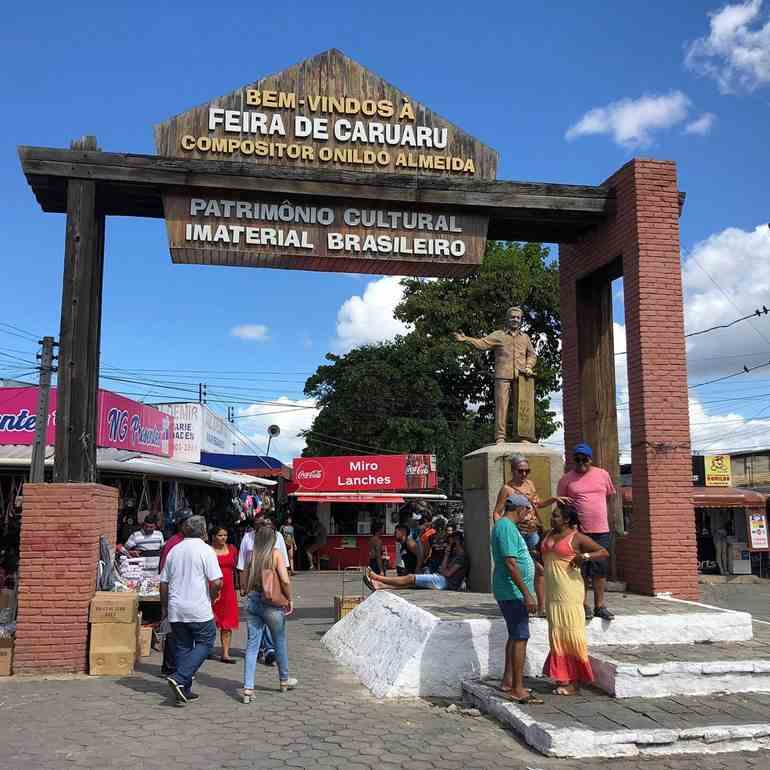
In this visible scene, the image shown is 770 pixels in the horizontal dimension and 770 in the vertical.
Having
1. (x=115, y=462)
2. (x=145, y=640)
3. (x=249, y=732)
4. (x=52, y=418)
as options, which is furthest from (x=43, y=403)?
(x=249, y=732)

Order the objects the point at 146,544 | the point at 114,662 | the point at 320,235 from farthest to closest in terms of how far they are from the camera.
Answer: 1. the point at 146,544
2. the point at 320,235
3. the point at 114,662

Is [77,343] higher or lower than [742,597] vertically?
higher

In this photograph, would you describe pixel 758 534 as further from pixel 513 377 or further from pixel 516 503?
pixel 516 503

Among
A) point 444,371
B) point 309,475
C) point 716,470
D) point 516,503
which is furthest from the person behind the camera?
point 444,371

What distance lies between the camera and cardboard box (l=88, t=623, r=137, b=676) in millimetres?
8305

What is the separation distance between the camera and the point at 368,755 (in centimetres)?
558

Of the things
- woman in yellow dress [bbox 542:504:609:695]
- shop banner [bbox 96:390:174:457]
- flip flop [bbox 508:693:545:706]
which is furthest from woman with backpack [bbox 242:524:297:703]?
shop banner [bbox 96:390:174:457]

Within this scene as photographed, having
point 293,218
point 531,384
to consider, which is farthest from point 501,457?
point 293,218

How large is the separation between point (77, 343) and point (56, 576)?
2.62 metres

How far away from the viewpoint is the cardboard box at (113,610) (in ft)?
27.5

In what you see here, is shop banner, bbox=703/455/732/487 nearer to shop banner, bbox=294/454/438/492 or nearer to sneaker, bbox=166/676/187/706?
shop banner, bbox=294/454/438/492

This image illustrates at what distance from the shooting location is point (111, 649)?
8.35m

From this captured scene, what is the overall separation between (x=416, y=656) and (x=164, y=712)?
2244 mm

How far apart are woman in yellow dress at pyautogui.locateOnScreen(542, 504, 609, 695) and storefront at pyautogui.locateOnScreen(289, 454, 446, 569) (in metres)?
17.7
